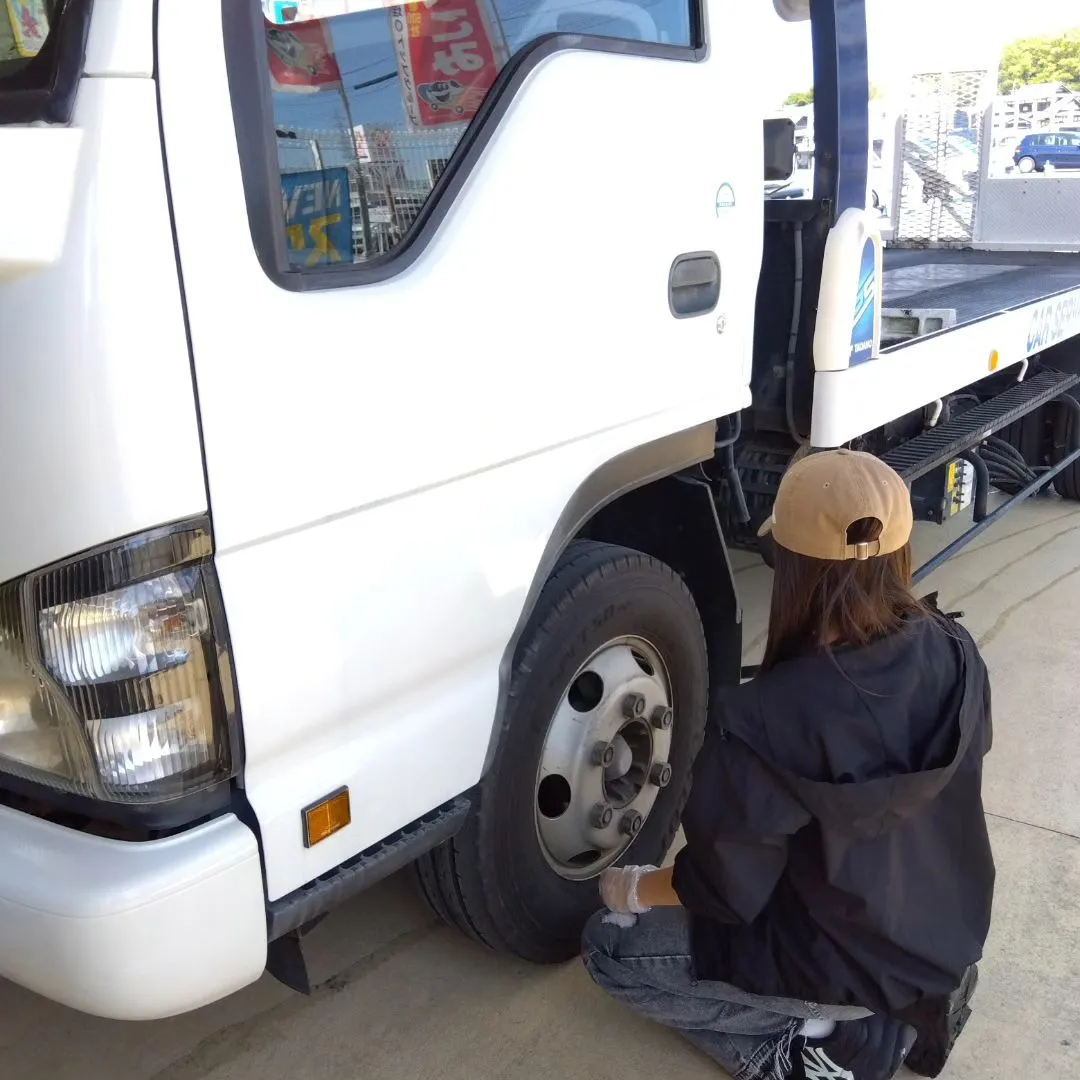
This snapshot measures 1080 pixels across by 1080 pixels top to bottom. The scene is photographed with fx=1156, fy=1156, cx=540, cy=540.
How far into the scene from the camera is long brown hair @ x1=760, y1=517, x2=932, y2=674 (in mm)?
1906

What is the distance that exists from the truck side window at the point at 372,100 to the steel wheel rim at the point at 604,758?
3.33ft

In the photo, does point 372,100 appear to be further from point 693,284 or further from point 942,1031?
point 942,1031

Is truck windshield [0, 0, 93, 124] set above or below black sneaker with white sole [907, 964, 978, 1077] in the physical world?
above

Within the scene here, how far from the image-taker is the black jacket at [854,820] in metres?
1.87

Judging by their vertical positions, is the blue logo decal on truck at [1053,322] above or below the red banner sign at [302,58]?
below

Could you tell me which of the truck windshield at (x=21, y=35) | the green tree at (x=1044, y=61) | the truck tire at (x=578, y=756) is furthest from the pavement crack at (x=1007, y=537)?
the green tree at (x=1044, y=61)

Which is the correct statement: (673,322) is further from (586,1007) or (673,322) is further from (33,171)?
(586,1007)

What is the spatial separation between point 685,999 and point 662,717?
60cm

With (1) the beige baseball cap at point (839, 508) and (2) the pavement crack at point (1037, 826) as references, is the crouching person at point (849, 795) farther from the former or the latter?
(2) the pavement crack at point (1037, 826)

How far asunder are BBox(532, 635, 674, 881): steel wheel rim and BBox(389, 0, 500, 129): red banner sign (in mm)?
1102

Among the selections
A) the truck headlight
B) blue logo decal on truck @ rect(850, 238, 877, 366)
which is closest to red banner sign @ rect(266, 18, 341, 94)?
the truck headlight

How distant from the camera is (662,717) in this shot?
8.55 feet

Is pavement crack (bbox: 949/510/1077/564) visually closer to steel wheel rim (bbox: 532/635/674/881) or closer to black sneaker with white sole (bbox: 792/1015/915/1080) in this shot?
steel wheel rim (bbox: 532/635/674/881)

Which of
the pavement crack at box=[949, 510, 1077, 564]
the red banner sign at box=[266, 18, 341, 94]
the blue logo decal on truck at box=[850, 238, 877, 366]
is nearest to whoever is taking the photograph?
Result: the red banner sign at box=[266, 18, 341, 94]
